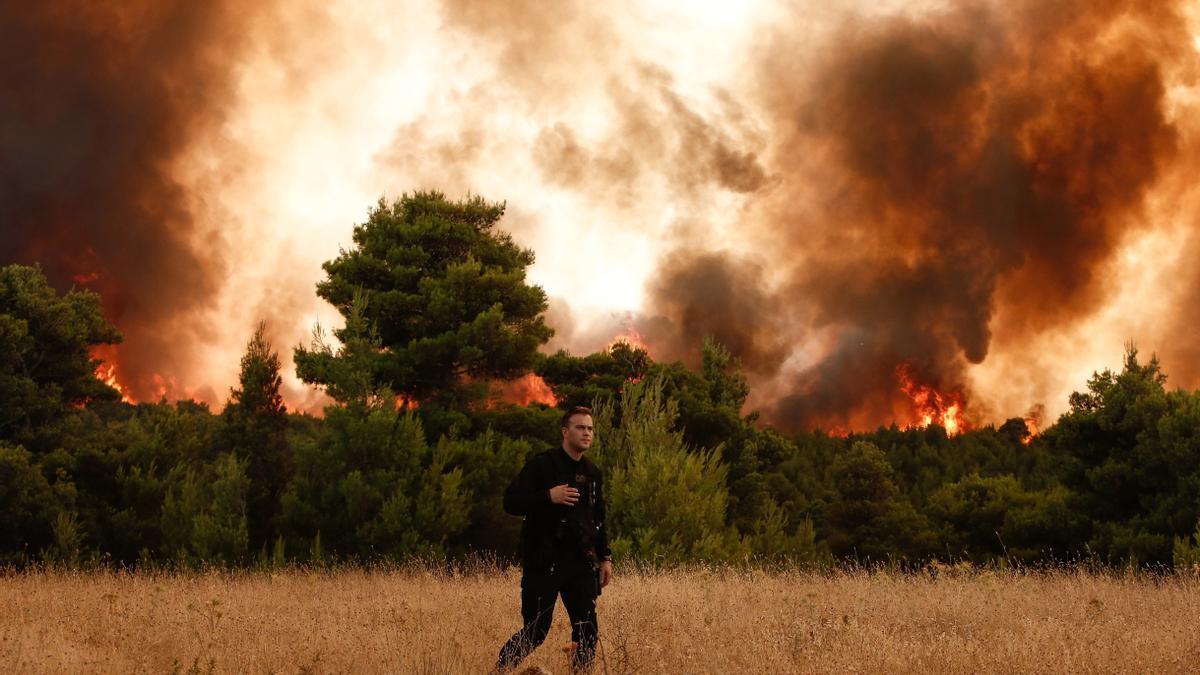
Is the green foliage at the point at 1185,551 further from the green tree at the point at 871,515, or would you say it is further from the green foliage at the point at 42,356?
the green foliage at the point at 42,356

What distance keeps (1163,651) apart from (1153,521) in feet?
65.1

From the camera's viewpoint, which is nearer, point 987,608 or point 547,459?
point 547,459

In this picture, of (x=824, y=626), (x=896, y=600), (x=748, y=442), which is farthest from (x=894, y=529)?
(x=824, y=626)

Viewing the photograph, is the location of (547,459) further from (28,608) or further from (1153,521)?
(1153,521)

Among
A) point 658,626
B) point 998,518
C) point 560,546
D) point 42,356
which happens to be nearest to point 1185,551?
point 998,518

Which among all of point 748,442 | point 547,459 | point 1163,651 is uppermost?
point 748,442

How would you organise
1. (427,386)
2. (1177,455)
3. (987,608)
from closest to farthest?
(987,608)
(1177,455)
(427,386)

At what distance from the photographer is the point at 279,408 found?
86.5 feet

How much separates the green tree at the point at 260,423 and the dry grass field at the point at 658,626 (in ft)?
32.5

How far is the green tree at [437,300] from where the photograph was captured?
26.6 metres

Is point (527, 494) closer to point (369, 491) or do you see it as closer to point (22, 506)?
point (369, 491)

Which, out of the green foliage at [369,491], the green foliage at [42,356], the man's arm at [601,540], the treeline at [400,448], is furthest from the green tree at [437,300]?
the man's arm at [601,540]

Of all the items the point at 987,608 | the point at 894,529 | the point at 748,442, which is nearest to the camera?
the point at 987,608

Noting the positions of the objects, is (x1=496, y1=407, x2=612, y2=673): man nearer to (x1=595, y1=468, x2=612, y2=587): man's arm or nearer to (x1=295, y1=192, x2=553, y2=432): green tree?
(x1=595, y1=468, x2=612, y2=587): man's arm
